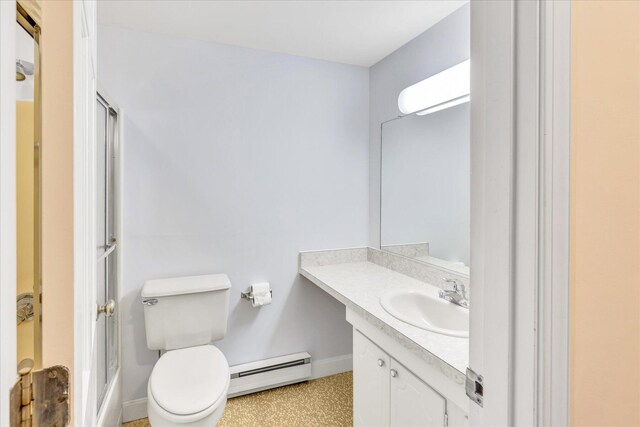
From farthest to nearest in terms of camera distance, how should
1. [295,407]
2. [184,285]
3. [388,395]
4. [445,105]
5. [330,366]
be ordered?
[330,366], [295,407], [184,285], [445,105], [388,395]

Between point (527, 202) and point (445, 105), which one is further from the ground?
point (445, 105)

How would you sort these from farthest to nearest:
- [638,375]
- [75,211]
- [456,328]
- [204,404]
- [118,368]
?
[118,368] → [456,328] → [204,404] → [638,375] → [75,211]

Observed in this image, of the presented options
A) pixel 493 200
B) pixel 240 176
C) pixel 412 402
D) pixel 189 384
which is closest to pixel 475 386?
pixel 493 200

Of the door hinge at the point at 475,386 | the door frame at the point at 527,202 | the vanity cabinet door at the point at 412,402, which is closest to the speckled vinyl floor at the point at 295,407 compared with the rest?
the vanity cabinet door at the point at 412,402

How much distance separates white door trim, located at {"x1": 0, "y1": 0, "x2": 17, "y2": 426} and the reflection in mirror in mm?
1677

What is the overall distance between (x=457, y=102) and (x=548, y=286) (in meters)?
1.36

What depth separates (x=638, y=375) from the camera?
0.67 meters

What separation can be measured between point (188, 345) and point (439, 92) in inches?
77.0

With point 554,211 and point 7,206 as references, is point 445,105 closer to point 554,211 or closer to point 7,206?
point 554,211

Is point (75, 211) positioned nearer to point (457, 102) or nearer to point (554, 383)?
point (554, 383)

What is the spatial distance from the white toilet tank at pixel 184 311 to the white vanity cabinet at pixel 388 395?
2.73ft

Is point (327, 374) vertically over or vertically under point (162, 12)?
under

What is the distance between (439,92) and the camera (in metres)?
1.73

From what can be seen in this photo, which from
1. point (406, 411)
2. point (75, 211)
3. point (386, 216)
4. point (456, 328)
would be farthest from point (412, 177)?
point (75, 211)
